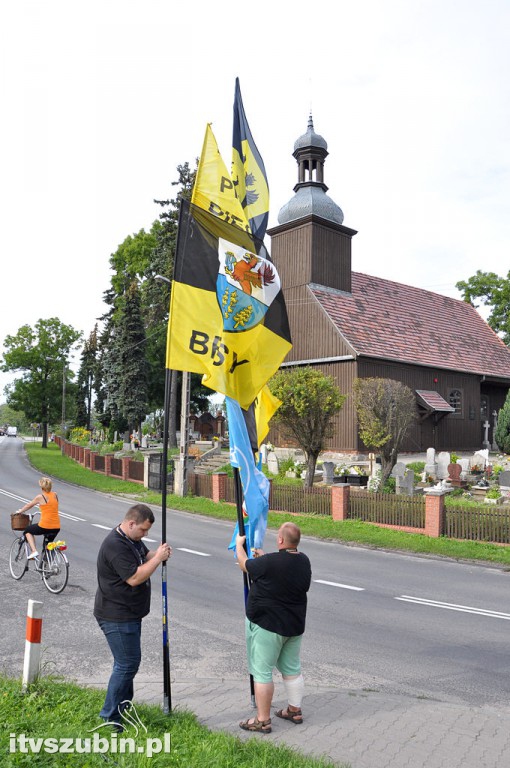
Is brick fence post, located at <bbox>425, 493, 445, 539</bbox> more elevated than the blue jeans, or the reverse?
the blue jeans

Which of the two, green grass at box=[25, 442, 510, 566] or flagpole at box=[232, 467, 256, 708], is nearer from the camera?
flagpole at box=[232, 467, 256, 708]

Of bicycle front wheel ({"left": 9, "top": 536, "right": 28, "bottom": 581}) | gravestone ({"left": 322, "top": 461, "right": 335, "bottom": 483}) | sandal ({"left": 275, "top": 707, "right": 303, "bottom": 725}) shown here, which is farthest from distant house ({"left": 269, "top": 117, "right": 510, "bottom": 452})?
sandal ({"left": 275, "top": 707, "right": 303, "bottom": 725})

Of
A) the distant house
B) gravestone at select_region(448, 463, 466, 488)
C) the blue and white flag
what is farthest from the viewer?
the distant house

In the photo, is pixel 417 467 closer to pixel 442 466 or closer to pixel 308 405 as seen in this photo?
pixel 442 466

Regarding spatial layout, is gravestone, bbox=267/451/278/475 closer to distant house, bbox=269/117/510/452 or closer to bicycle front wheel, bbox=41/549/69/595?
distant house, bbox=269/117/510/452

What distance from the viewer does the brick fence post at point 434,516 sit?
1602cm

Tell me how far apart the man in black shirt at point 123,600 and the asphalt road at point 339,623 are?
1803 millimetres

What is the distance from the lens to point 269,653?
4.86 metres

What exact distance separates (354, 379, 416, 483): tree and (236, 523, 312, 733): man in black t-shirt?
15.6 metres

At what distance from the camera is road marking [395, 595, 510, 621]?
9227 millimetres

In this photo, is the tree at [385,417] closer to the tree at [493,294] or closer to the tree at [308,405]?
the tree at [308,405]

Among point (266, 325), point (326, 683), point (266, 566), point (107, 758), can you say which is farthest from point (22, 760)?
point (266, 325)

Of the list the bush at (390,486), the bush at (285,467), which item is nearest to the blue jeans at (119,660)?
the bush at (390,486)

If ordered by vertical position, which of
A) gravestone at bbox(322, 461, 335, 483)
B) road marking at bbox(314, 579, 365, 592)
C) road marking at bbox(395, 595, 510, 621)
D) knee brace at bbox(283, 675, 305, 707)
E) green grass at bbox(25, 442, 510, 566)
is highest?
gravestone at bbox(322, 461, 335, 483)
